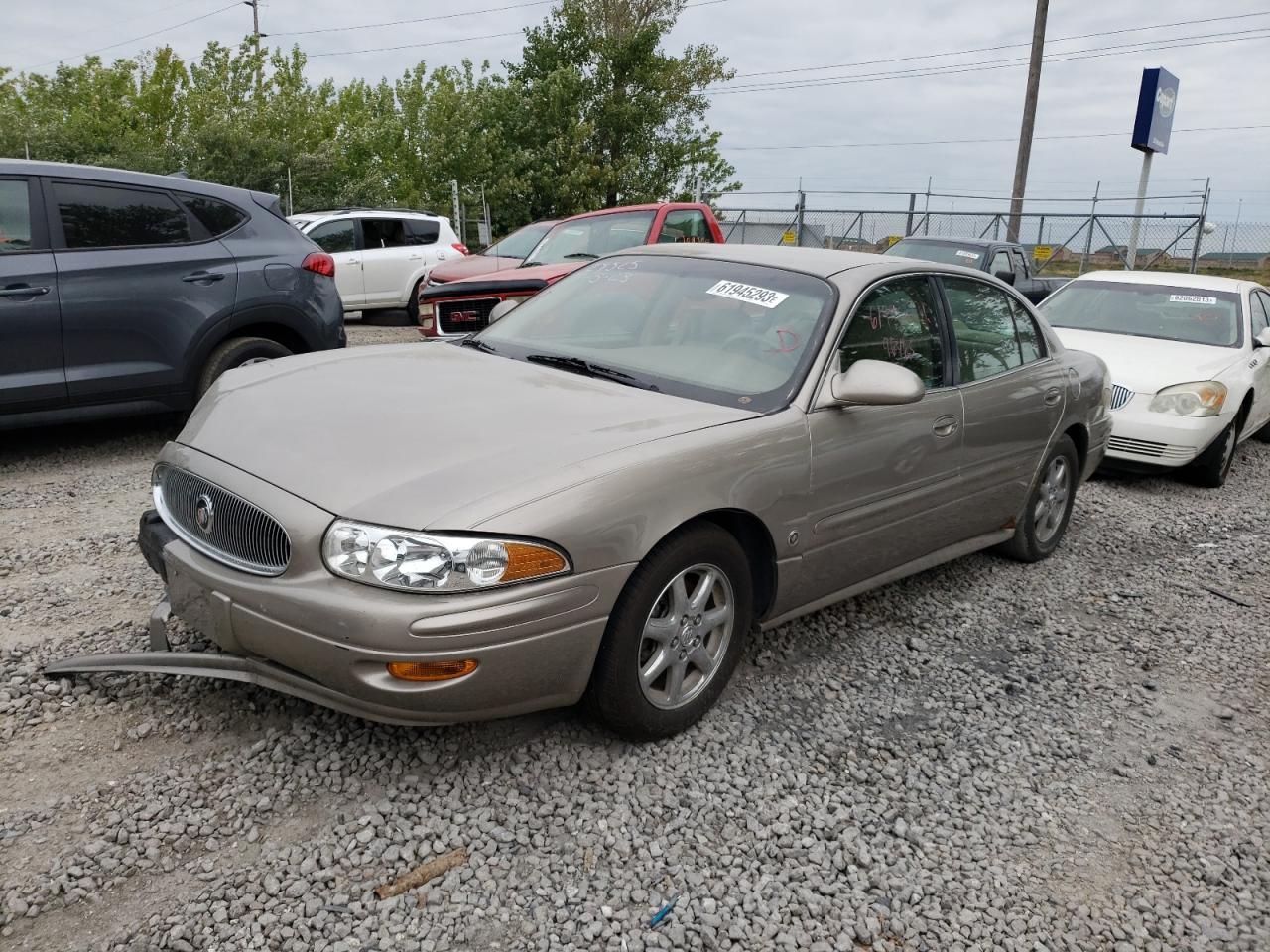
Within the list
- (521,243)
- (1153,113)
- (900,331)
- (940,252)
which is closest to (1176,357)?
(900,331)

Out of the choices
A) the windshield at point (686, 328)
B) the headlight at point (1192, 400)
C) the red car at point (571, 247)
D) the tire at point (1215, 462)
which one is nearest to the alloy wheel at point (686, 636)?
the windshield at point (686, 328)

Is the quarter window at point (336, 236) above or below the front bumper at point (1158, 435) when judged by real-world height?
above

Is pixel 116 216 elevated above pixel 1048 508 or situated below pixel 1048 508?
above

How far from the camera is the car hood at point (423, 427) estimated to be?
270cm

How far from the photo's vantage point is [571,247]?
9.85 m

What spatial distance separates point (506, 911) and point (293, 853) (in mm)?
577

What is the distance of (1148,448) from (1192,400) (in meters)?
0.44

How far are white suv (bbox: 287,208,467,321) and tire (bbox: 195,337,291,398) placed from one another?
7600mm

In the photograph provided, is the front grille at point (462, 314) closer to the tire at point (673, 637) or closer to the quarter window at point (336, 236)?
the tire at point (673, 637)

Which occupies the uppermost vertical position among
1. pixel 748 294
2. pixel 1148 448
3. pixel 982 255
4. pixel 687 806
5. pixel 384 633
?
pixel 748 294

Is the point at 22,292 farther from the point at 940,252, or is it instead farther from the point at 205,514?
the point at 940,252

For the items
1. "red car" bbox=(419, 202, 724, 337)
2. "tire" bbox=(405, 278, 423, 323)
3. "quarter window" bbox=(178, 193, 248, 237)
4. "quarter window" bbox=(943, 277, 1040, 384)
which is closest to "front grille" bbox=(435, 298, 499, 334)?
"red car" bbox=(419, 202, 724, 337)

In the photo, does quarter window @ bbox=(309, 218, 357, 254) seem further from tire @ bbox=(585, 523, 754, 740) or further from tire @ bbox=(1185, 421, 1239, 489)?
tire @ bbox=(585, 523, 754, 740)

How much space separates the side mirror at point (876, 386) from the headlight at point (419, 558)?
1.40m
